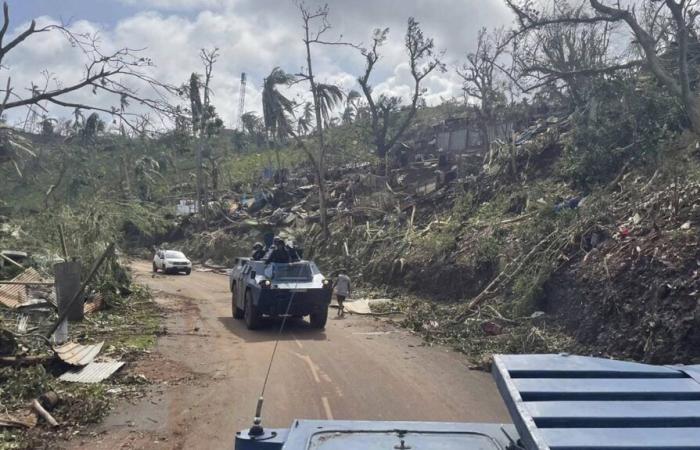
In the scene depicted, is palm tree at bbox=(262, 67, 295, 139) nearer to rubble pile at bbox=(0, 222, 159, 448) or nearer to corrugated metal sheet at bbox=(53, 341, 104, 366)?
rubble pile at bbox=(0, 222, 159, 448)

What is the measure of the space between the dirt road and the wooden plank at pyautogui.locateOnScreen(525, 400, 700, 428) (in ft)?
15.8

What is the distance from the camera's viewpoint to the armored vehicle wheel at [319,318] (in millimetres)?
14016

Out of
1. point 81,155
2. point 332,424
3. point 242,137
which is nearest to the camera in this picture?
point 332,424

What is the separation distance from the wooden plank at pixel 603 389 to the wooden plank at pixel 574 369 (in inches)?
2.3

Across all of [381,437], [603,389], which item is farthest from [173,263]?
[603,389]

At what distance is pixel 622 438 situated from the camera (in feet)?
7.47

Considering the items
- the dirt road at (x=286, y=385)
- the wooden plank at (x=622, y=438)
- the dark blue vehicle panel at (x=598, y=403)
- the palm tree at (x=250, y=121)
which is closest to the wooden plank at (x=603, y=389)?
the dark blue vehicle panel at (x=598, y=403)

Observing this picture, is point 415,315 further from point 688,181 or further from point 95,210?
point 95,210

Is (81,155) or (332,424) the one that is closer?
(332,424)

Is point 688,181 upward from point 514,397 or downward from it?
upward

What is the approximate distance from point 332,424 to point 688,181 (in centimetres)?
1192

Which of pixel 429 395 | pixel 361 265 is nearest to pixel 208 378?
pixel 429 395

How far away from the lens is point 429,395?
8602mm

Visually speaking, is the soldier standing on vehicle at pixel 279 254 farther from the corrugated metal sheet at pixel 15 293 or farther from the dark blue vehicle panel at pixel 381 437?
the dark blue vehicle panel at pixel 381 437
